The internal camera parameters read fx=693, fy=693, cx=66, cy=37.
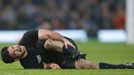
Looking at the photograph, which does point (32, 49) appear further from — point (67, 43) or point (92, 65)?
point (92, 65)

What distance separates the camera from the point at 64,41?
14.9 m

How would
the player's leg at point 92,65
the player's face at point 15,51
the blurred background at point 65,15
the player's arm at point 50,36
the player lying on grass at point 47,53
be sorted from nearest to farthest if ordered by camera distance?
the player's face at point 15,51 → the player lying on grass at point 47,53 → the player's arm at point 50,36 → the player's leg at point 92,65 → the blurred background at point 65,15

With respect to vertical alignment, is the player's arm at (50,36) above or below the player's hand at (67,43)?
above

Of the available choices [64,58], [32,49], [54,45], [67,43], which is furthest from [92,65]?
[32,49]

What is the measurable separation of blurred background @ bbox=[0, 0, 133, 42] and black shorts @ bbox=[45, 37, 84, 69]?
17884 mm

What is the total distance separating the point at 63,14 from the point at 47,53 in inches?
797

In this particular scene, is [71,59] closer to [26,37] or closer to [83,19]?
[26,37]

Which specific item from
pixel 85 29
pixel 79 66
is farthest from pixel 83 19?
pixel 79 66

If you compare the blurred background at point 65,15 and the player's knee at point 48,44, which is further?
the blurred background at point 65,15

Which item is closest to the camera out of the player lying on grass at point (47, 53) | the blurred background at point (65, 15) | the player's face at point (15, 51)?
the player's face at point (15, 51)

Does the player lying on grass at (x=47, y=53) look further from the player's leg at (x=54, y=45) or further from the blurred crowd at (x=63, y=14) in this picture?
the blurred crowd at (x=63, y=14)

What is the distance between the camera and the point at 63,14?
35.2 metres

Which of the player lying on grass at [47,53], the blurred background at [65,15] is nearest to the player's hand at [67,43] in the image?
the player lying on grass at [47,53]

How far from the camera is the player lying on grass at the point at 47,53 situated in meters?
14.7
